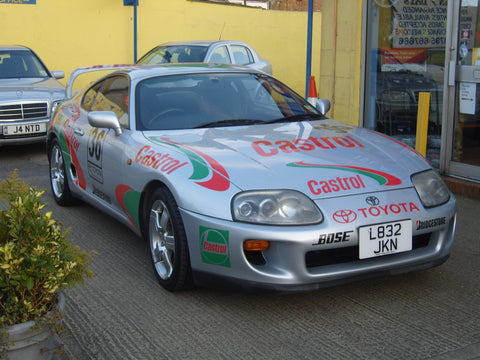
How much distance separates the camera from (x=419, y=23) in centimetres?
696

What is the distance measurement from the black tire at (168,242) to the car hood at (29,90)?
5.37m

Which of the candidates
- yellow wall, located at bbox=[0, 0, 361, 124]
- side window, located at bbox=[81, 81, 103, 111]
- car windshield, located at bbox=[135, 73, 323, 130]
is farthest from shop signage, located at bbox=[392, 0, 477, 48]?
yellow wall, located at bbox=[0, 0, 361, 124]

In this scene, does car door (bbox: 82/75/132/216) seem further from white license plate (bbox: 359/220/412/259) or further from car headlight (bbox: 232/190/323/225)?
white license plate (bbox: 359/220/412/259)

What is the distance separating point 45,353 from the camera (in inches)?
105

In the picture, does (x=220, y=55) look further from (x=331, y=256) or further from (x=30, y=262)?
(x=30, y=262)

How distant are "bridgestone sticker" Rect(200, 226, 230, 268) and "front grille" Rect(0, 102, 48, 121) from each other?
595cm

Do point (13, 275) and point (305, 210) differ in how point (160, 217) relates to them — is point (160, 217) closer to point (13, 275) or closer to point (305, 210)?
point (305, 210)

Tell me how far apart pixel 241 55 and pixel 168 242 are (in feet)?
29.7

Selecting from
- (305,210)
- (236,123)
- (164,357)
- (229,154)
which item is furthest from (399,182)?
(164,357)

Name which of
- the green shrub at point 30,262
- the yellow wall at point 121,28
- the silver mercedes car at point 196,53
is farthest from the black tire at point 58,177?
the yellow wall at point 121,28

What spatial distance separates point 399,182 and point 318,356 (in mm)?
1179

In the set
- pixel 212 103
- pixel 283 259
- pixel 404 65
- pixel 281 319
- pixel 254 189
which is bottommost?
pixel 281 319

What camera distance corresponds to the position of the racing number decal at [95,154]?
469 centimetres

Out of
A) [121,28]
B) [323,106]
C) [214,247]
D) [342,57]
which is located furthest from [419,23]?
[121,28]
